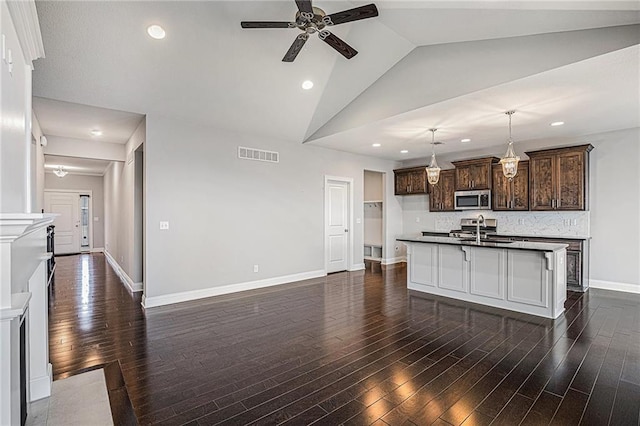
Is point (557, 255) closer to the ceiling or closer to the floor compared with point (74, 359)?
closer to the ceiling

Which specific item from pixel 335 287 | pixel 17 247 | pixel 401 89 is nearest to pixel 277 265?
pixel 335 287

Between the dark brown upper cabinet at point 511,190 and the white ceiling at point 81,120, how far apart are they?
21.9ft

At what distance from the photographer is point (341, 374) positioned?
272 centimetres

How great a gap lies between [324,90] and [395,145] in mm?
2290

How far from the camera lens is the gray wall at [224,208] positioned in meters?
4.76

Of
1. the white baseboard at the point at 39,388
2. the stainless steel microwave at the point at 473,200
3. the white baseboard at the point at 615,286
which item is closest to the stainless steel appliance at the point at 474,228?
the stainless steel microwave at the point at 473,200

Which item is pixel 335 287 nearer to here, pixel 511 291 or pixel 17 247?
pixel 511 291

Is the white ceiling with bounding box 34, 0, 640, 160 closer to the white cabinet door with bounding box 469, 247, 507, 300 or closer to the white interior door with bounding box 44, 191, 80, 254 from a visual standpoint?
the white cabinet door with bounding box 469, 247, 507, 300

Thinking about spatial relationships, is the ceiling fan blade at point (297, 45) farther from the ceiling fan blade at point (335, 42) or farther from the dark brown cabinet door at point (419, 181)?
the dark brown cabinet door at point (419, 181)

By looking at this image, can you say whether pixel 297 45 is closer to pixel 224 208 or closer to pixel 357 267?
pixel 224 208

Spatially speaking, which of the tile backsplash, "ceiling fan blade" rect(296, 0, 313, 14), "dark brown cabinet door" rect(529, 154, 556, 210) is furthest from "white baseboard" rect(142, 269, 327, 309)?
"dark brown cabinet door" rect(529, 154, 556, 210)

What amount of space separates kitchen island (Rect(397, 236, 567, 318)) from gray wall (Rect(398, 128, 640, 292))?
1.84m

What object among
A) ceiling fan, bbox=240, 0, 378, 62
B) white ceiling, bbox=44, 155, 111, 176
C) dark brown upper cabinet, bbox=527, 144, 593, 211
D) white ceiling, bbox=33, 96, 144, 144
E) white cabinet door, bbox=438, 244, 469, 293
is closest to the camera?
ceiling fan, bbox=240, 0, 378, 62

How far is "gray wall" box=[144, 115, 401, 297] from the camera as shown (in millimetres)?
4762
